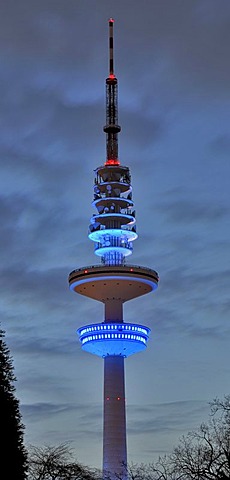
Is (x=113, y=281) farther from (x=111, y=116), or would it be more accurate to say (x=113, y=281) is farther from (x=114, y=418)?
(x=111, y=116)

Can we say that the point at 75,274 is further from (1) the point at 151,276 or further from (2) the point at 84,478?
(2) the point at 84,478

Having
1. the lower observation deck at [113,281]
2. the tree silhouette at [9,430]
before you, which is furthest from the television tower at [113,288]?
the tree silhouette at [9,430]

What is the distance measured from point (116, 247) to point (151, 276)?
25.5 feet

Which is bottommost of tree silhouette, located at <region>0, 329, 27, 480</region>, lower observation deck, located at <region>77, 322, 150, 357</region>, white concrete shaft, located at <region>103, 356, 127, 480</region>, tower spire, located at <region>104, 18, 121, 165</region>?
tree silhouette, located at <region>0, 329, 27, 480</region>

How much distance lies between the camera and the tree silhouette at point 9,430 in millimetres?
81838

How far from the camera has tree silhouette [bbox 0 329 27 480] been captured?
81838 mm

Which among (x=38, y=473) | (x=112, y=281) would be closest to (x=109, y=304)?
(x=112, y=281)

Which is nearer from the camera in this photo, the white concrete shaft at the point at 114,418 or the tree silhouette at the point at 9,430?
the tree silhouette at the point at 9,430

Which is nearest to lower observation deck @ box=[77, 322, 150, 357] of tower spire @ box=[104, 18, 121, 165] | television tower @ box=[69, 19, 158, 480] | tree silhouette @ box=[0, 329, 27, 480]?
television tower @ box=[69, 19, 158, 480]

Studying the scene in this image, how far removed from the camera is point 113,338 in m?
164

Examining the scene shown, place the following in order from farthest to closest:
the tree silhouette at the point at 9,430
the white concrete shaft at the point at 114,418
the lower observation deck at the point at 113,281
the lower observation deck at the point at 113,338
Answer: the lower observation deck at the point at 113,281, the lower observation deck at the point at 113,338, the white concrete shaft at the point at 114,418, the tree silhouette at the point at 9,430

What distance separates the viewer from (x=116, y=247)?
172m

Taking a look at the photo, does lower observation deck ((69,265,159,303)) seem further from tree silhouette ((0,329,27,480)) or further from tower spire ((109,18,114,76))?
tree silhouette ((0,329,27,480))

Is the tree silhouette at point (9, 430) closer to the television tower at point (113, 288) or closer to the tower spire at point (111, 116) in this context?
the television tower at point (113, 288)
